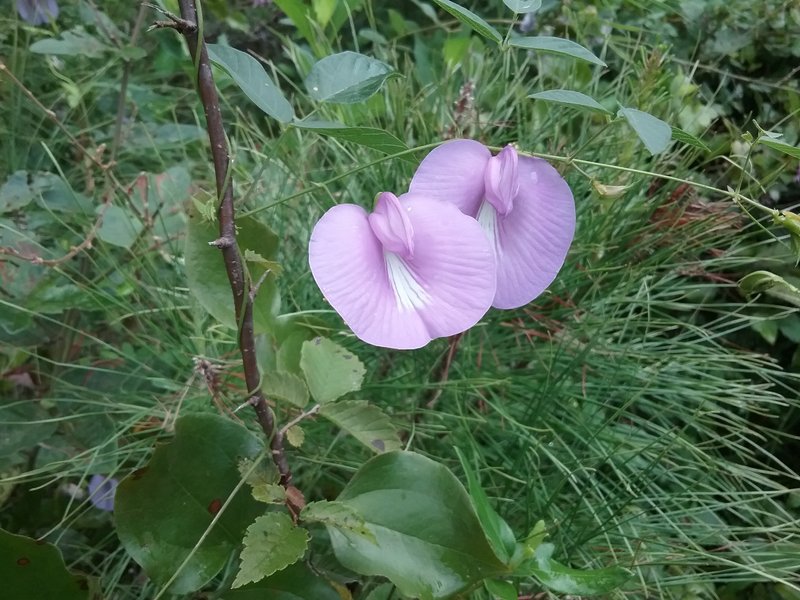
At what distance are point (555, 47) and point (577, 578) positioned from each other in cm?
34

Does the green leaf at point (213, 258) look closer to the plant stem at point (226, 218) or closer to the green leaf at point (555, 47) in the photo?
the plant stem at point (226, 218)

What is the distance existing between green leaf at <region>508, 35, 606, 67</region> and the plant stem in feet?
0.57

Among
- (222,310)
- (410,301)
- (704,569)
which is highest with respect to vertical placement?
(410,301)

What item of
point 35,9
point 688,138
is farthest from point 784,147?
point 35,9

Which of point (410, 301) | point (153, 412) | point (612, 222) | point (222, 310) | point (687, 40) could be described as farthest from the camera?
point (687, 40)

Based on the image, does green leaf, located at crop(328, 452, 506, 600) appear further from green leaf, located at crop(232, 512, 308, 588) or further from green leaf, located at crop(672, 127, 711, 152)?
green leaf, located at crop(672, 127, 711, 152)

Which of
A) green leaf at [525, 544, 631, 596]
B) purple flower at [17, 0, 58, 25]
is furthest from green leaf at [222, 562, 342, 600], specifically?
purple flower at [17, 0, 58, 25]

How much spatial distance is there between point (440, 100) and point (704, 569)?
633 millimetres

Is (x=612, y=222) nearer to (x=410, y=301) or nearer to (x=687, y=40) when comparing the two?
(x=410, y=301)

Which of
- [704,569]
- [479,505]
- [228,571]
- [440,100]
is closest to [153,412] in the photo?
[228,571]

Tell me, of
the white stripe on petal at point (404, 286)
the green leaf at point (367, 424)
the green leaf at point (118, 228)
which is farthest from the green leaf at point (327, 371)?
the green leaf at point (118, 228)

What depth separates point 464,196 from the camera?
1.30 ft

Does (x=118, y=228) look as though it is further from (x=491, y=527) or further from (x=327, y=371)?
(x=491, y=527)

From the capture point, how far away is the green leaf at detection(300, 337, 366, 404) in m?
0.45
